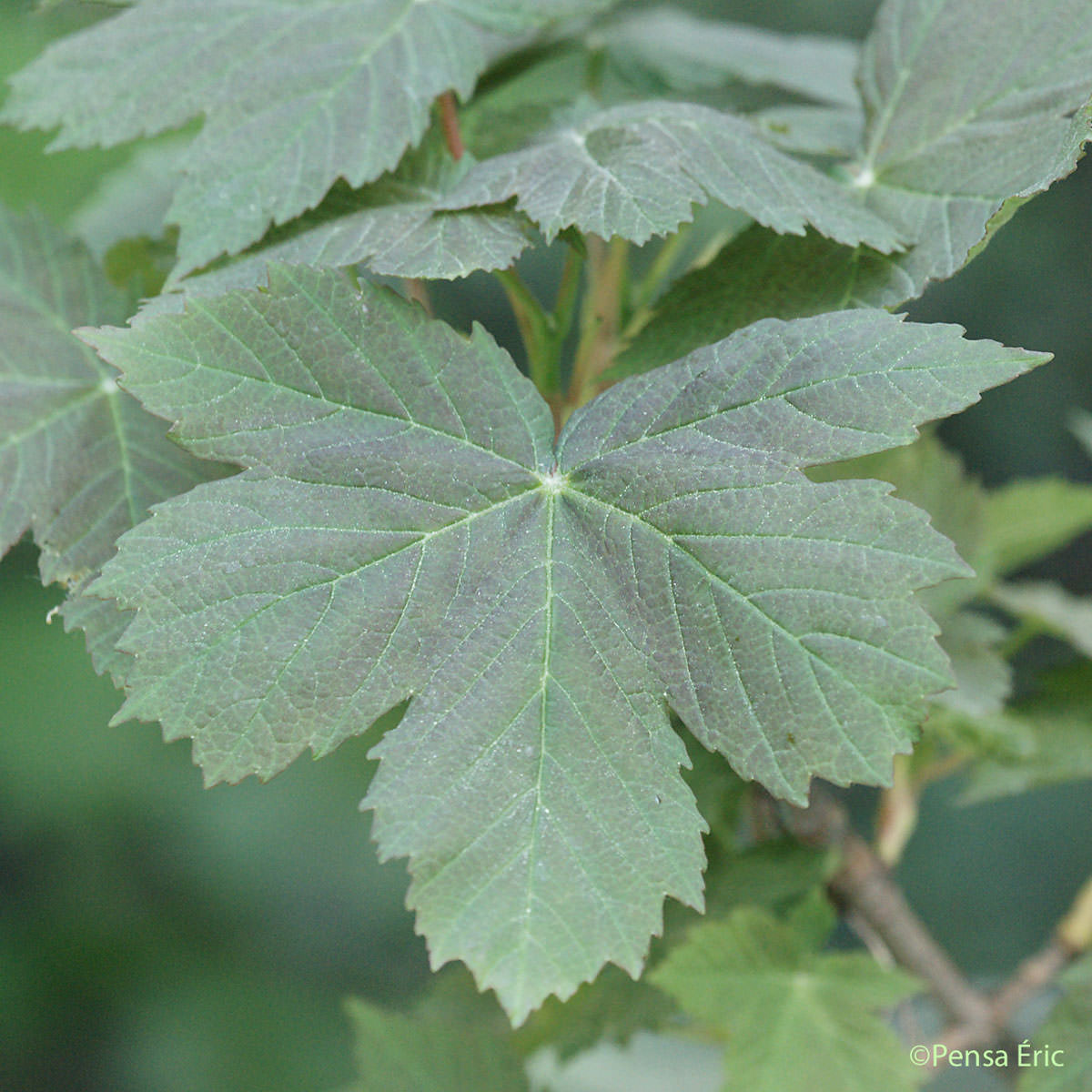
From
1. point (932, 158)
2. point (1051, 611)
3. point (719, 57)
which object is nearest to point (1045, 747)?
point (1051, 611)

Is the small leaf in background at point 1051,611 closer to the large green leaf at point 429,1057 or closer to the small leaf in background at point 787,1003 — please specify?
the small leaf in background at point 787,1003

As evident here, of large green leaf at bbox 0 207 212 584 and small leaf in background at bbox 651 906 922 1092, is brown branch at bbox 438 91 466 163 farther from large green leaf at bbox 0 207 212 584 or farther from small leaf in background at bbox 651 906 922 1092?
small leaf in background at bbox 651 906 922 1092

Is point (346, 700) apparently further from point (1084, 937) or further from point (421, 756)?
point (1084, 937)

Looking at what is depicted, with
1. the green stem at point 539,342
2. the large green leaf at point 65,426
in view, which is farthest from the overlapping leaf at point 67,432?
the green stem at point 539,342

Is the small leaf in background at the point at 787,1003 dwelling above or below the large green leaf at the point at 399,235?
below

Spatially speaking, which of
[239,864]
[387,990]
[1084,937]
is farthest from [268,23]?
[387,990]
